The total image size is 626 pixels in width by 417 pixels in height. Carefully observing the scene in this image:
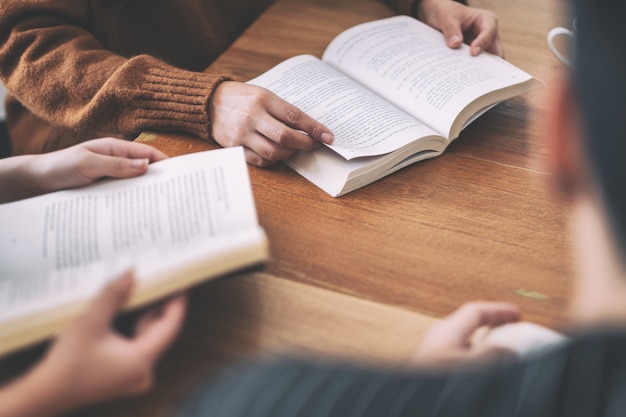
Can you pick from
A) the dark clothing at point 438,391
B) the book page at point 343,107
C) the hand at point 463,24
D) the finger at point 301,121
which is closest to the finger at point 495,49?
the hand at point 463,24

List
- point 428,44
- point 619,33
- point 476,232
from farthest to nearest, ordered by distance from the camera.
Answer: point 428,44 < point 476,232 < point 619,33

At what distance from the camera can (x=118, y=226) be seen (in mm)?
703

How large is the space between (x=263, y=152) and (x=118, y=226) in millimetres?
267

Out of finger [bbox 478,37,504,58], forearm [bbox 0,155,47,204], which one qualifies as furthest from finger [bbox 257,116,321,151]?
finger [bbox 478,37,504,58]

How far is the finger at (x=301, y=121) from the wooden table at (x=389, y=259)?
7 cm

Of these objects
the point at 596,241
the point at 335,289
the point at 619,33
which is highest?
the point at 619,33

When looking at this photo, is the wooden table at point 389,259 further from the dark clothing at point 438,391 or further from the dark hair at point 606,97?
the dark hair at point 606,97

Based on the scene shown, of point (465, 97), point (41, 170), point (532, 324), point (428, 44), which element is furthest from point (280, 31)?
point (532, 324)

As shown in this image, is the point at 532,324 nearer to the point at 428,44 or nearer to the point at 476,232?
the point at 476,232

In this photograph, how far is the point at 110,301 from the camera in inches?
23.2

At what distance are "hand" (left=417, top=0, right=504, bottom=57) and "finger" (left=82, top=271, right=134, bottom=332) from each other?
0.77 metres

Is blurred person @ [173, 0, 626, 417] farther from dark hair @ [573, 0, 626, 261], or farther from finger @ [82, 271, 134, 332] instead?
finger @ [82, 271, 134, 332]

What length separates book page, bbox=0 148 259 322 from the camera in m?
0.63

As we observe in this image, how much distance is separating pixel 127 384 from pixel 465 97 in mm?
663
